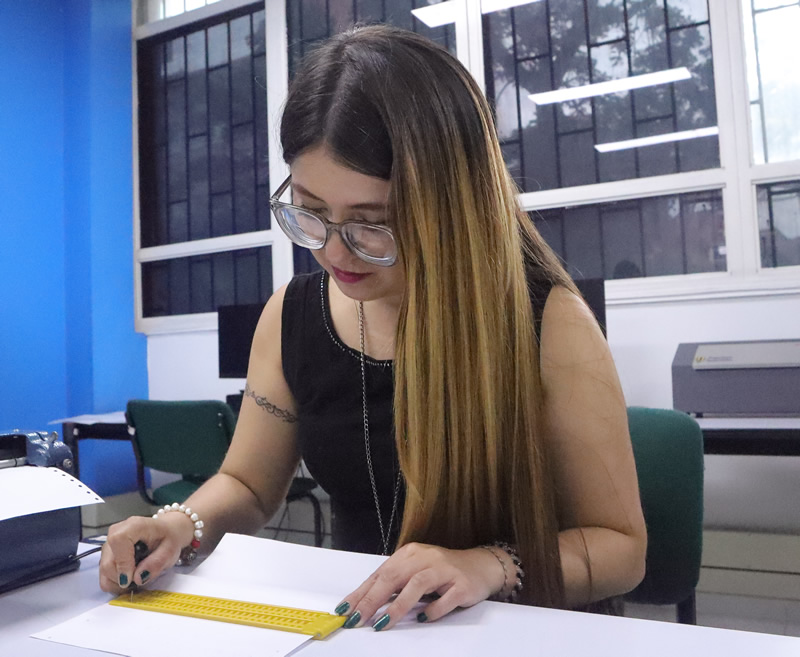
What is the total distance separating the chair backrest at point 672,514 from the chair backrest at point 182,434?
1476 mm

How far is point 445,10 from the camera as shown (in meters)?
3.28

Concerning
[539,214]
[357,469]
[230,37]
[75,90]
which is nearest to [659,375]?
[539,214]

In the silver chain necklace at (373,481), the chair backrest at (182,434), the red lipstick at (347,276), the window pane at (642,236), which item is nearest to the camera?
the red lipstick at (347,276)

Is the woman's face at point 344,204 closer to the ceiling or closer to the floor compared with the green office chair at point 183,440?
closer to the ceiling

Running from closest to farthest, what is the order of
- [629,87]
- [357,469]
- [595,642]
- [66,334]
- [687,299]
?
1. [595,642]
2. [357,469]
3. [687,299]
4. [629,87]
5. [66,334]

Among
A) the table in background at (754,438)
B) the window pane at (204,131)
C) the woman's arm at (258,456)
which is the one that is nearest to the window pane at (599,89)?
the table in background at (754,438)

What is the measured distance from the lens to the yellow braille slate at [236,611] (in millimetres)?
607

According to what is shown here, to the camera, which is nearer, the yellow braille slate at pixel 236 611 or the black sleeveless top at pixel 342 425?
the yellow braille slate at pixel 236 611

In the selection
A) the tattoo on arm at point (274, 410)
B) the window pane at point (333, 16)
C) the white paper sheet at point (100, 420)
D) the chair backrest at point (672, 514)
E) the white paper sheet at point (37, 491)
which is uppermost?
the window pane at point (333, 16)

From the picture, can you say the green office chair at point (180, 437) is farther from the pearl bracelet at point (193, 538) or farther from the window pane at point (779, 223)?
the window pane at point (779, 223)

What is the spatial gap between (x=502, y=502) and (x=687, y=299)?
208cm

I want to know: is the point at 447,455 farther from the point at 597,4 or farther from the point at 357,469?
the point at 597,4

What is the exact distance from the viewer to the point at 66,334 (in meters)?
3.74

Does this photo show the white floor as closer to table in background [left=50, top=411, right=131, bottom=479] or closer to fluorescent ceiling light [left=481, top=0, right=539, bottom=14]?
table in background [left=50, top=411, right=131, bottom=479]
